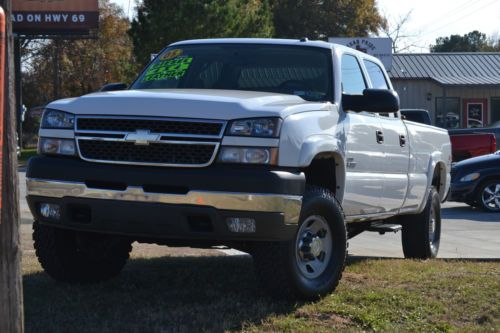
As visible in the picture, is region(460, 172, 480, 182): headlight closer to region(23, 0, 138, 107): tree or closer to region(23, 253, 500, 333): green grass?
region(23, 253, 500, 333): green grass

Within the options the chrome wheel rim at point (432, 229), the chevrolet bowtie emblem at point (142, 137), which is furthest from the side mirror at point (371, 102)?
the chrome wheel rim at point (432, 229)

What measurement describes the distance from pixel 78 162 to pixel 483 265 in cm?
409

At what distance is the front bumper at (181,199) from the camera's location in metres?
5.46

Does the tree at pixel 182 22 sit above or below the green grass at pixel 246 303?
above

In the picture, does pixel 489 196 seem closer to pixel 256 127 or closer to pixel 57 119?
pixel 256 127

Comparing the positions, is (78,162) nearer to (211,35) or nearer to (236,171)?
(236,171)

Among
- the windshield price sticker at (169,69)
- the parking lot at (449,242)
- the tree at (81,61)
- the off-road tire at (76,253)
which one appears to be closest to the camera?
the off-road tire at (76,253)

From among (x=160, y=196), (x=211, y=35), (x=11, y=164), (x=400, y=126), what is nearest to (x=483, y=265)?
(x=400, y=126)

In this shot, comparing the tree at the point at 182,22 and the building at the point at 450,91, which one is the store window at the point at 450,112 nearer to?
the building at the point at 450,91

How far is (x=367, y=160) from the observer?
7.17m

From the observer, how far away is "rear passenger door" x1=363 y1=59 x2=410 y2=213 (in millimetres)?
7660

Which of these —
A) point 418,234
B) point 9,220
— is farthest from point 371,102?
point 9,220

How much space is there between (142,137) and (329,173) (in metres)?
1.64

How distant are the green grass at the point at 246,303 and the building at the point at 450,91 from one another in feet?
117
